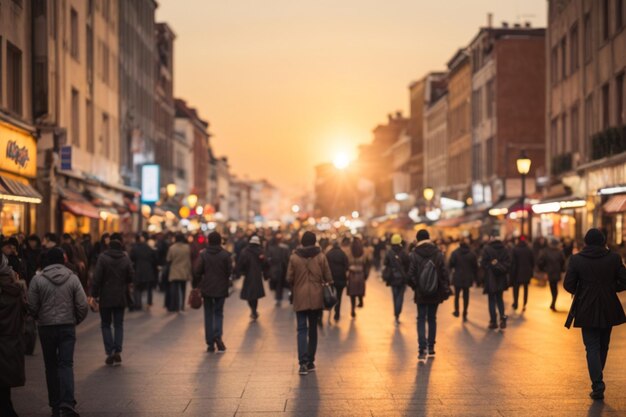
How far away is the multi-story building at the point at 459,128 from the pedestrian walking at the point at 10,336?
59369 millimetres

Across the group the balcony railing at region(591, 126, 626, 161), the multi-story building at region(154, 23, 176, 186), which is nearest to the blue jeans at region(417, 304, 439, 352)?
the balcony railing at region(591, 126, 626, 161)

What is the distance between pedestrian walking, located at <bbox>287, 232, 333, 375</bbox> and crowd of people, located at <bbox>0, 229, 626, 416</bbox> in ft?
0.04

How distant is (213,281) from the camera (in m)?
18.2

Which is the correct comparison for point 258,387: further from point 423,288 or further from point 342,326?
point 342,326

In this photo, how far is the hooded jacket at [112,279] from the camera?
1639 centimetres

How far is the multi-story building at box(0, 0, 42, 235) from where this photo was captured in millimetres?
28828

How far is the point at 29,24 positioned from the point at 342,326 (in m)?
15.1

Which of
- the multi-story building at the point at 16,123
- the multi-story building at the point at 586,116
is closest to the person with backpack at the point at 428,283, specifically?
the multi-story building at the point at 16,123

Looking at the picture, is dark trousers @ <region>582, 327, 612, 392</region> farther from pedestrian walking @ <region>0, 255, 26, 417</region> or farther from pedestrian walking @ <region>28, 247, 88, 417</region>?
pedestrian walking @ <region>0, 255, 26, 417</region>

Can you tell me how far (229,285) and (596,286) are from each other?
755 cm

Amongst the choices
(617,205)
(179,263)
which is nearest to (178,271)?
(179,263)

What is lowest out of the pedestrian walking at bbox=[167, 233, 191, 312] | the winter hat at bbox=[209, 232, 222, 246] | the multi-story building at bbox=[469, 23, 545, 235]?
the pedestrian walking at bbox=[167, 233, 191, 312]

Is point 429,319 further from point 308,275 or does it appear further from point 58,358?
point 58,358

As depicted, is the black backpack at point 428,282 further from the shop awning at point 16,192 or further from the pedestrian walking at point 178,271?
the shop awning at point 16,192
